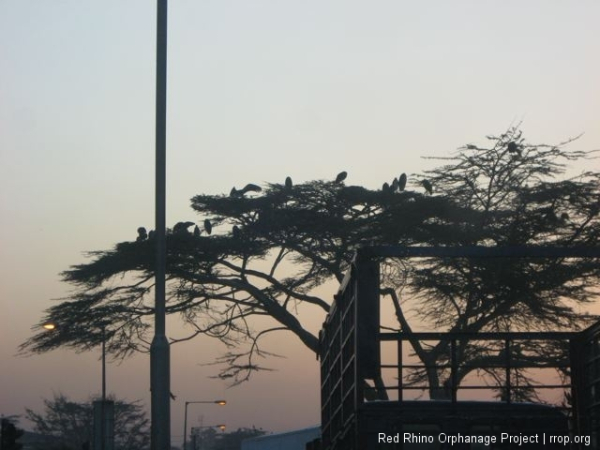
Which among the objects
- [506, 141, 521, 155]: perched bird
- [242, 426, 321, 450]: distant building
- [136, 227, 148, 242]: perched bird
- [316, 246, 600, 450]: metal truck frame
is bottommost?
[242, 426, 321, 450]: distant building

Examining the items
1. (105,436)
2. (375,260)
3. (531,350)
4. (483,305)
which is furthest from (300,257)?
(375,260)

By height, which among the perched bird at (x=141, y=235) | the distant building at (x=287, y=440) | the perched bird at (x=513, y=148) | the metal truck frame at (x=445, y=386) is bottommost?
the distant building at (x=287, y=440)

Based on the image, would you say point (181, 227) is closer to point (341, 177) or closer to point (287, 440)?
→ point (341, 177)

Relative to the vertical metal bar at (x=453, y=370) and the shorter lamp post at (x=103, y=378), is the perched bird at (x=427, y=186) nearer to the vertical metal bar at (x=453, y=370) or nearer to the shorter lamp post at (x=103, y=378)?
the shorter lamp post at (x=103, y=378)

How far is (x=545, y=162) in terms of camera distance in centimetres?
2631

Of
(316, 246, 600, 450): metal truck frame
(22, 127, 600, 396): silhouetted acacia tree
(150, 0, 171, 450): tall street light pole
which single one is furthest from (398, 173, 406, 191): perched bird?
(316, 246, 600, 450): metal truck frame

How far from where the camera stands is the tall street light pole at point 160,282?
35.2ft

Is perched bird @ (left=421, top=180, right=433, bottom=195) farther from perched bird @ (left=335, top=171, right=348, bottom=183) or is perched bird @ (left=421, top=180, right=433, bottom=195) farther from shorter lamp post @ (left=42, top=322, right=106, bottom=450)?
shorter lamp post @ (left=42, top=322, right=106, bottom=450)

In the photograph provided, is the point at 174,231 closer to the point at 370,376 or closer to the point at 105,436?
the point at 105,436

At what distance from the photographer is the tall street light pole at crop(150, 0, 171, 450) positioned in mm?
10734

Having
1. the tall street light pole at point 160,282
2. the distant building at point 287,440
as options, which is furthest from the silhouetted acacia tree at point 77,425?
the tall street light pole at point 160,282

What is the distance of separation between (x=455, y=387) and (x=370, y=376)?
23.9 inches

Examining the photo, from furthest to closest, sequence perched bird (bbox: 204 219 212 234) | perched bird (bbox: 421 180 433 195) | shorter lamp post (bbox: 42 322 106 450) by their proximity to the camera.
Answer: perched bird (bbox: 204 219 212 234)
perched bird (bbox: 421 180 433 195)
shorter lamp post (bbox: 42 322 106 450)

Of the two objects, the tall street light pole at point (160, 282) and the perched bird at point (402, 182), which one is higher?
the perched bird at point (402, 182)
